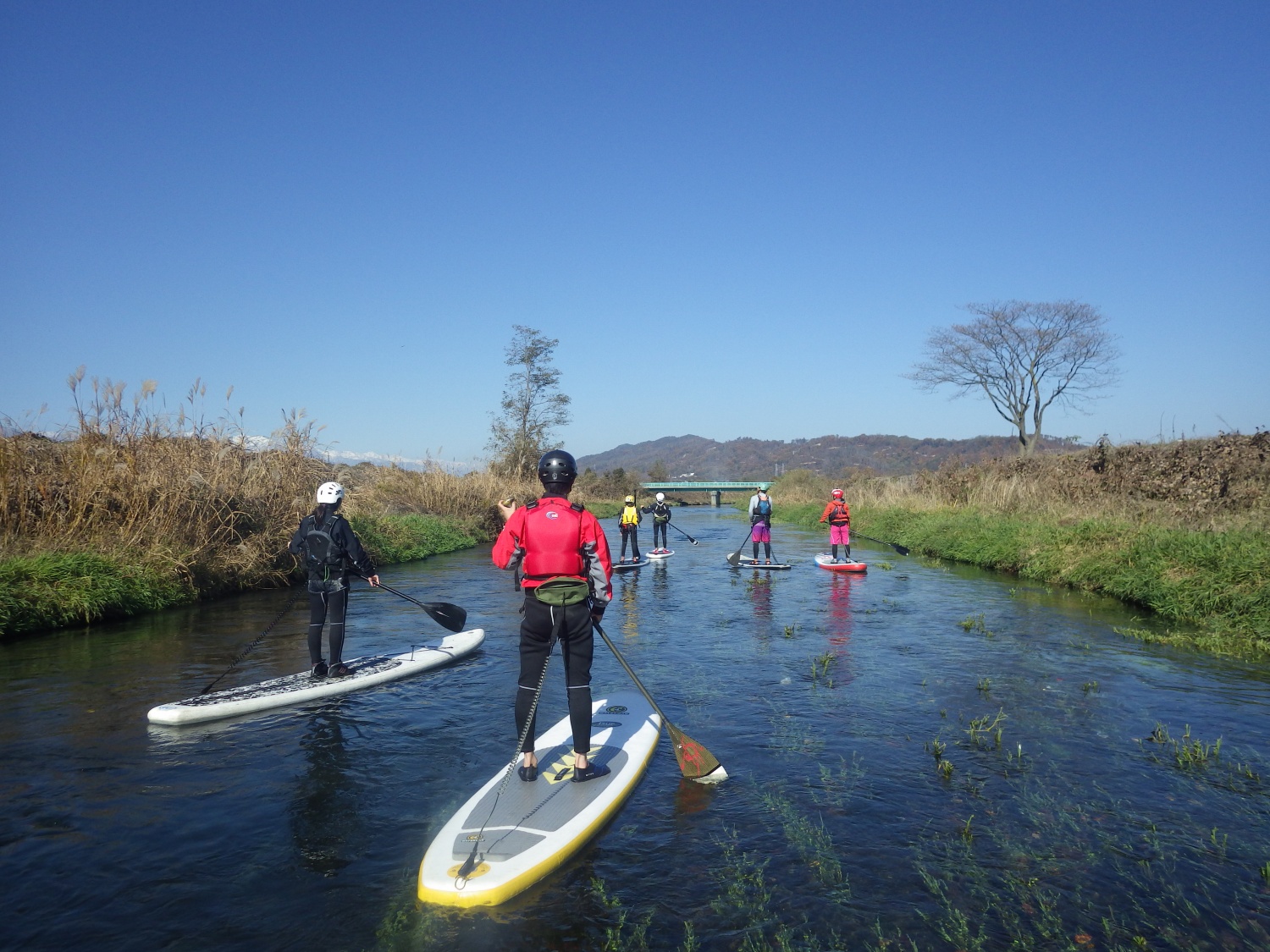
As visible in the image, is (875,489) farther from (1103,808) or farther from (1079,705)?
(1103,808)

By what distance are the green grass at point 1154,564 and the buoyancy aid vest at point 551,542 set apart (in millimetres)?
8778

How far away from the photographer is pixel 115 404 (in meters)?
13.4

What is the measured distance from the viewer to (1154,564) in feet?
42.9

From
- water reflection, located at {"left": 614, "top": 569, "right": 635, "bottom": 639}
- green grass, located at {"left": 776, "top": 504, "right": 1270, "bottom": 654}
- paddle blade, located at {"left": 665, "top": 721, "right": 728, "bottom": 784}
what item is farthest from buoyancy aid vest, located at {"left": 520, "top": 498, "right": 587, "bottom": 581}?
green grass, located at {"left": 776, "top": 504, "right": 1270, "bottom": 654}

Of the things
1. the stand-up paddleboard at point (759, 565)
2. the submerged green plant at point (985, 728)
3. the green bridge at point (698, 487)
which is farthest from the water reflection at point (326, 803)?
the green bridge at point (698, 487)

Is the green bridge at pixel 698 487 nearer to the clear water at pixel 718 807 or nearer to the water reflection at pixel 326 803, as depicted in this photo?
the clear water at pixel 718 807

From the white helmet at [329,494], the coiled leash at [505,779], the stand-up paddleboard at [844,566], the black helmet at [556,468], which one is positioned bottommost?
the stand-up paddleboard at [844,566]

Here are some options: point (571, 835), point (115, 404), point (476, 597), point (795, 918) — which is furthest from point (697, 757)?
point (115, 404)

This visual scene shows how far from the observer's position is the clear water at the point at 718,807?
391 centimetres

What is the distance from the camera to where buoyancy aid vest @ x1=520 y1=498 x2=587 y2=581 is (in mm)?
5137

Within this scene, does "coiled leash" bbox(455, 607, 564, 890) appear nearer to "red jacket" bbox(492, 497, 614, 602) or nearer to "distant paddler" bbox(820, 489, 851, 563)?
"red jacket" bbox(492, 497, 614, 602)

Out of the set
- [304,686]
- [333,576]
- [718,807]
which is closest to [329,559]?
[333,576]

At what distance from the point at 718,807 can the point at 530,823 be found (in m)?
1.32

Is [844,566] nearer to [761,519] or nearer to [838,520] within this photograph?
[838,520]
